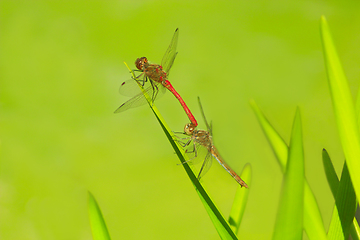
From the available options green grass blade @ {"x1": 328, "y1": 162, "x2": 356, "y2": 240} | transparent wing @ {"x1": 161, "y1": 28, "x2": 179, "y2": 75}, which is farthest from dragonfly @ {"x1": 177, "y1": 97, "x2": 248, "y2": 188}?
green grass blade @ {"x1": 328, "y1": 162, "x2": 356, "y2": 240}

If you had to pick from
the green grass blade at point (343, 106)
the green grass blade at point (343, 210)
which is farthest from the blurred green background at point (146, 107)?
the green grass blade at point (343, 106)

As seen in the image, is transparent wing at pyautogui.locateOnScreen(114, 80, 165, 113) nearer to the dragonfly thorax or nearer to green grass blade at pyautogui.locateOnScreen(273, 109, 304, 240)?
the dragonfly thorax

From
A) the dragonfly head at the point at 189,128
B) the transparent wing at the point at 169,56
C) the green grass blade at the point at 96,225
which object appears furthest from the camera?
the transparent wing at the point at 169,56

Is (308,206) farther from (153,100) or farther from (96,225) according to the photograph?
(153,100)

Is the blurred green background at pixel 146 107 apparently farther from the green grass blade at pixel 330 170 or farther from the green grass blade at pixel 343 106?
the green grass blade at pixel 343 106

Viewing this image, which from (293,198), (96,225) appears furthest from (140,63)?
(293,198)

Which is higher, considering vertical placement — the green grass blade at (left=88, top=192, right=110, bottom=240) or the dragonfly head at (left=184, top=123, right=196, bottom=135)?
the dragonfly head at (left=184, top=123, right=196, bottom=135)
